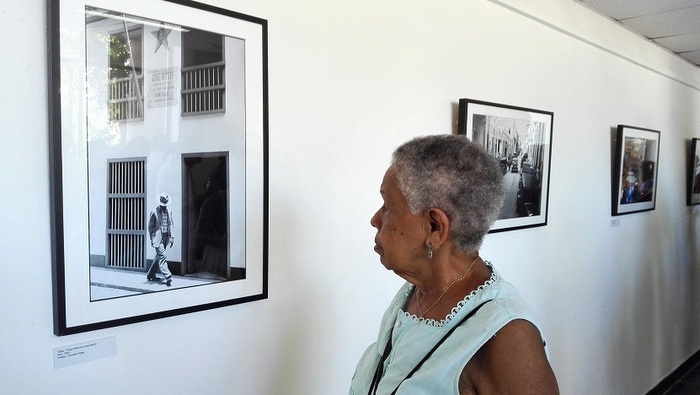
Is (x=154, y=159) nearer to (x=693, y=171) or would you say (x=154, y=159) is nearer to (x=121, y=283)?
(x=121, y=283)

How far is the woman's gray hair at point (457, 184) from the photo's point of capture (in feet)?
3.47

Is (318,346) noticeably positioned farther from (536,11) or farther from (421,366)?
(536,11)

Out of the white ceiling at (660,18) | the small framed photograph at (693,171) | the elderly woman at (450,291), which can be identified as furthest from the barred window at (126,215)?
the small framed photograph at (693,171)

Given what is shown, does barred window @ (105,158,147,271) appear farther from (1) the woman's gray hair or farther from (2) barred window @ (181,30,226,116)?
(1) the woman's gray hair

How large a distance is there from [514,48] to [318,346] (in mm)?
1630

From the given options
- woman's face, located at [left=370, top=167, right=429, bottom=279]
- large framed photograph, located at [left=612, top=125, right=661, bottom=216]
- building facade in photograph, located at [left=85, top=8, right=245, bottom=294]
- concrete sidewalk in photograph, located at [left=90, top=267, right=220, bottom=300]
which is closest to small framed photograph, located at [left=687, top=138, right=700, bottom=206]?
large framed photograph, located at [left=612, top=125, right=661, bottom=216]

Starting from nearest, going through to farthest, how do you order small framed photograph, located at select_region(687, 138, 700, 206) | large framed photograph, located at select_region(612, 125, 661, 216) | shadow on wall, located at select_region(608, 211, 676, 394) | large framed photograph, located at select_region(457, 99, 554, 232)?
large framed photograph, located at select_region(457, 99, 554, 232), large framed photograph, located at select_region(612, 125, 661, 216), shadow on wall, located at select_region(608, 211, 676, 394), small framed photograph, located at select_region(687, 138, 700, 206)

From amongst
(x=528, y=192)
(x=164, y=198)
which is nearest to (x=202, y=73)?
(x=164, y=198)

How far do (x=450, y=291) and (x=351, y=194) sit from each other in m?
0.65

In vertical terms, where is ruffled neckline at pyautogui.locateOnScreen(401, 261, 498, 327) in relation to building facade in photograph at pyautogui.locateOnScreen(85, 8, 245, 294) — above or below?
below

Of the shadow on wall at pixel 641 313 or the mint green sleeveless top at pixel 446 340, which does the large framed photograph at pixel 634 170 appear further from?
the mint green sleeveless top at pixel 446 340

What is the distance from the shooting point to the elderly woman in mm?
951

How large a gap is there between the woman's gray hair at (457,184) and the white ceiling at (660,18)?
2.19 metres

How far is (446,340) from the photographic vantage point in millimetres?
1024
